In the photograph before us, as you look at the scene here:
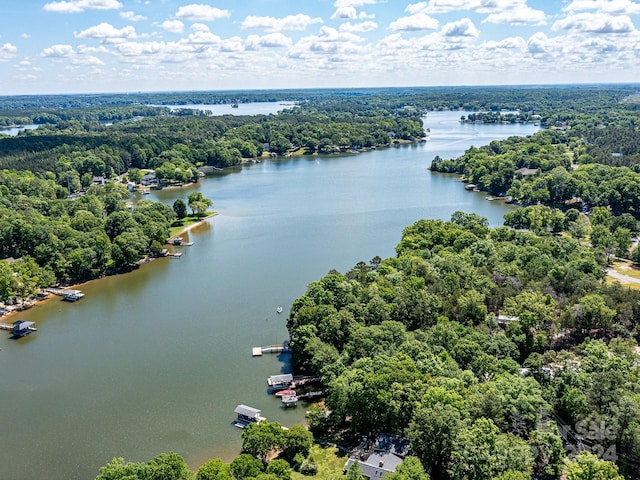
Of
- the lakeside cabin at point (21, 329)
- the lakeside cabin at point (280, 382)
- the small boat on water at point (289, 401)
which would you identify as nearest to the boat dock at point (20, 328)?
the lakeside cabin at point (21, 329)

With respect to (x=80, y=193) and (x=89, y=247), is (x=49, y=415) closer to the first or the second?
(x=89, y=247)

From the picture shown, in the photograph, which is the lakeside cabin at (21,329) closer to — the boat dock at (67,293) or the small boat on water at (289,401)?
the boat dock at (67,293)

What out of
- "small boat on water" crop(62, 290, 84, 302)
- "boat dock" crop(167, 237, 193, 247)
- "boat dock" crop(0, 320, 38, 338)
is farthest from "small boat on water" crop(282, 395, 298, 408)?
"boat dock" crop(167, 237, 193, 247)

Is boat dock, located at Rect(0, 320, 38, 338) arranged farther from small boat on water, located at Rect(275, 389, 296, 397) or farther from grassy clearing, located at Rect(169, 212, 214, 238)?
grassy clearing, located at Rect(169, 212, 214, 238)

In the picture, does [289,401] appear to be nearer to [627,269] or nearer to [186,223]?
[627,269]

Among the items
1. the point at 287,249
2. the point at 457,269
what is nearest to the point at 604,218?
the point at 457,269

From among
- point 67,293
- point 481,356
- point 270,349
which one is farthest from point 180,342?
point 481,356
